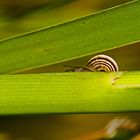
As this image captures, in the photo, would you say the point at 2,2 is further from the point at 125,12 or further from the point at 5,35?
the point at 125,12

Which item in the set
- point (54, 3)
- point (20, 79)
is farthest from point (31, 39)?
point (54, 3)

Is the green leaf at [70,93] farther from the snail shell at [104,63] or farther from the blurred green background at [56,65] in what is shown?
→ the blurred green background at [56,65]

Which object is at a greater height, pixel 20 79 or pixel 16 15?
pixel 16 15

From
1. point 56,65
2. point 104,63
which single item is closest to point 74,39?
point 104,63

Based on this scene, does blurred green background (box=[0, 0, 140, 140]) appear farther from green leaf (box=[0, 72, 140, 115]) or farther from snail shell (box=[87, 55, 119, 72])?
green leaf (box=[0, 72, 140, 115])

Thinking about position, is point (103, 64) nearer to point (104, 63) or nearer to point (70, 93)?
point (104, 63)

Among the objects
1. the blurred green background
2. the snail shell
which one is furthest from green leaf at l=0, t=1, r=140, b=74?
the blurred green background

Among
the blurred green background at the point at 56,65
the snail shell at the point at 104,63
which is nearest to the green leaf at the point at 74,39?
the snail shell at the point at 104,63
